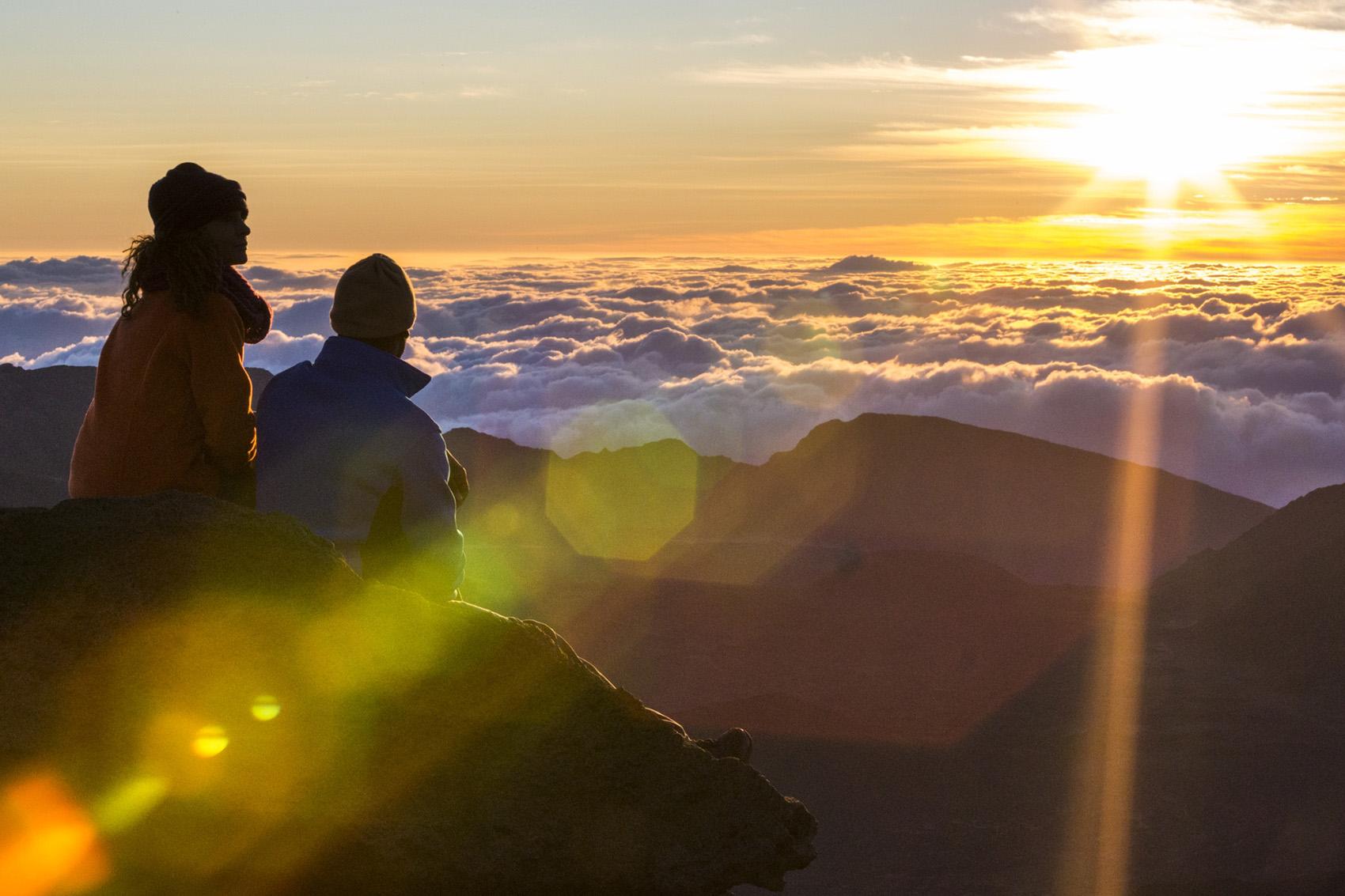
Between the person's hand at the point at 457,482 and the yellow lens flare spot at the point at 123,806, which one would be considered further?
the person's hand at the point at 457,482

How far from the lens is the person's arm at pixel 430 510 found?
3.13 meters

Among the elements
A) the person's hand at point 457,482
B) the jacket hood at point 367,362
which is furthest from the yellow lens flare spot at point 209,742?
the jacket hood at point 367,362

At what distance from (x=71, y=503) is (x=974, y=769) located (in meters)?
19.5

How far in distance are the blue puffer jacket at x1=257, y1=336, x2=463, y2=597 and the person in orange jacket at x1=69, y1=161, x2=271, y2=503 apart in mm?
108

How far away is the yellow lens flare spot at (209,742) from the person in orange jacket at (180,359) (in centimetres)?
62

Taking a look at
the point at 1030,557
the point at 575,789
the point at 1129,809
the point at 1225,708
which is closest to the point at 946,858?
the point at 1129,809

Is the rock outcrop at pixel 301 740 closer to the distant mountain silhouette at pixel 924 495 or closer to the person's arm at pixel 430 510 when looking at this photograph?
the person's arm at pixel 430 510

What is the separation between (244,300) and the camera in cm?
323

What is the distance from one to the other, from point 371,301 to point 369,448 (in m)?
0.36

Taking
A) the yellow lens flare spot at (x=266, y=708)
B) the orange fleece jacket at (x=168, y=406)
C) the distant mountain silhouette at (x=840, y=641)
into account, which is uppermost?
the orange fleece jacket at (x=168, y=406)

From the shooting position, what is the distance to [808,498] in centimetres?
5988

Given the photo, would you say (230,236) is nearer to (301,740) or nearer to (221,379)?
(221,379)

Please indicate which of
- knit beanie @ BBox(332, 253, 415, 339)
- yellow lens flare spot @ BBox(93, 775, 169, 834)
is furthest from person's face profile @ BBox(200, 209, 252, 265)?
yellow lens flare spot @ BBox(93, 775, 169, 834)

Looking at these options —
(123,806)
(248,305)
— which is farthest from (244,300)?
(123,806)
